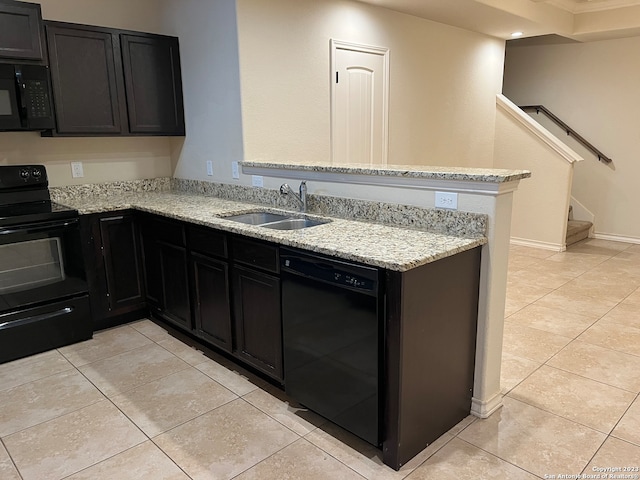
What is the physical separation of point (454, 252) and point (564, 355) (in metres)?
1.48

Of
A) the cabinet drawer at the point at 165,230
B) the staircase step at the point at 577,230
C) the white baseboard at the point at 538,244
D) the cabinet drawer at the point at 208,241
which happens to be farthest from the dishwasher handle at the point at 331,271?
the staircase step at the point at 577,230

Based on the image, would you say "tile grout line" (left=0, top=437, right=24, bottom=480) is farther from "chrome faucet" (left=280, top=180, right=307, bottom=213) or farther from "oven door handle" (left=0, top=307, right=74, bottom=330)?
"chrome faucet" (left=280, top=180, right=307, bottom=213)

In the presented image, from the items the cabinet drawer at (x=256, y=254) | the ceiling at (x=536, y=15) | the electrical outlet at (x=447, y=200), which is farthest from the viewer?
the ceiling at (x=536, y=15)

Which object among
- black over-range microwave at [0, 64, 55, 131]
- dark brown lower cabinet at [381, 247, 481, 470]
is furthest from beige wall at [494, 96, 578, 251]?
black over-range microwave at [0, 64, 55, 131]

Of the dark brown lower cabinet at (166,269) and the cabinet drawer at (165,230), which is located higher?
the cabinet drawer at (165,230)

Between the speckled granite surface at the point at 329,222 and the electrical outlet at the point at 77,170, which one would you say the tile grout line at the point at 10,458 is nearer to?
the speckled granite surface at the point at 329,222

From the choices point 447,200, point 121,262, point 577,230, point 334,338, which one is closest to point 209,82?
point 121,262

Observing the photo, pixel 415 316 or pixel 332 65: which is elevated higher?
pixel 332 65

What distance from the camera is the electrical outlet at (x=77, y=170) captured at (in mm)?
3703

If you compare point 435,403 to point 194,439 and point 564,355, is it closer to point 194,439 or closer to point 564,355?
point 194,439

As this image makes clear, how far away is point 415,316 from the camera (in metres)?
1.91

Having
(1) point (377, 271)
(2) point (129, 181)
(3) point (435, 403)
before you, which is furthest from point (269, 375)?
(2) point (129, 181)

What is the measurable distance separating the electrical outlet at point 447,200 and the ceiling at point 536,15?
2.52 metres

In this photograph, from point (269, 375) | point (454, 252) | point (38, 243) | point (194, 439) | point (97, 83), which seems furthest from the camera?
point (97, 83)
